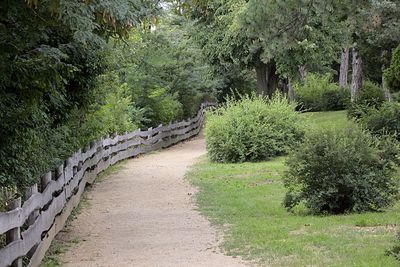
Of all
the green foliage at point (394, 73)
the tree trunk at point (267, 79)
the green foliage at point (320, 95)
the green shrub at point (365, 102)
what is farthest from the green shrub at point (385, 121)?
the green foliage at point (320, 95)

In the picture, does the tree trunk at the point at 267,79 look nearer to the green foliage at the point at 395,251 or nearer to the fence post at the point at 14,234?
the green foliage at the point at 395,251

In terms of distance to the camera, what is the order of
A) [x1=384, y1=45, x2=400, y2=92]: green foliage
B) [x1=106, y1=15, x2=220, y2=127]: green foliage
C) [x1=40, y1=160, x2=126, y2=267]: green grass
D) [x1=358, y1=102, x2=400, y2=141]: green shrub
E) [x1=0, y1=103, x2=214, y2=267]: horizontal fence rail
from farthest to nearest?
[x1=106, y1=15, x2=220, y2=127]: green foliage < [x1=358, y1=102, x2=400, y2=141]: green shrub < [x1=384, y1=45, x2=400, y2=92]: green foliage < [x1=40, y1=160, x2=126, y2=267]: green grass < [x1=0, y1=103, x2=214, y2=267]: horizontal fence rail

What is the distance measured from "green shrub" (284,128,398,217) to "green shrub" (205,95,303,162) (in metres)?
11.2

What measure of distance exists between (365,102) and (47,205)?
795 inches

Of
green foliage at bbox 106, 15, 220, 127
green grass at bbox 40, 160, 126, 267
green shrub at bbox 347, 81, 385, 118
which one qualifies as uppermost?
green foliage at bbox 106, 15, 220, 127

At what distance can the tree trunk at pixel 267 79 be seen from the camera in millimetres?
36156

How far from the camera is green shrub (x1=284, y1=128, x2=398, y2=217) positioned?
1156cm

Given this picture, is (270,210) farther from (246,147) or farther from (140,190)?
(246,147)

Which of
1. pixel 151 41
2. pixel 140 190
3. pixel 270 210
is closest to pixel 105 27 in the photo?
pixel 270 210

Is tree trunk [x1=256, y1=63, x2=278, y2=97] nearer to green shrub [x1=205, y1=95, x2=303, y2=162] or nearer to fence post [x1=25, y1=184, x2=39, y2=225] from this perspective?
green shrub [x1=205, y1=95, x2=303, y2=162]

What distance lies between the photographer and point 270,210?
1272 cm

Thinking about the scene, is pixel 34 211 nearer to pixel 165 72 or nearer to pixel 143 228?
pixel 143 228

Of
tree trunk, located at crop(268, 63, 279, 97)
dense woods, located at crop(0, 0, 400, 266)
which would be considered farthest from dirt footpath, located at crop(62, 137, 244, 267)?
tree trunk, located at crop(268, 63, 279, 97)

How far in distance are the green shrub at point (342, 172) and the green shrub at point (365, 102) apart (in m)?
13.1
